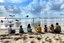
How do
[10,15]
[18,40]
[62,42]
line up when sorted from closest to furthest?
[62,42]
[18,40]
[10,15]

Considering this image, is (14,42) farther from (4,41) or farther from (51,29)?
(51,29)

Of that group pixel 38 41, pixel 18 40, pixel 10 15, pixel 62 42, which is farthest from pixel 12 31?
pixel 10 15

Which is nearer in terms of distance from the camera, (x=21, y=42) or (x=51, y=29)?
(x=21, y=42)

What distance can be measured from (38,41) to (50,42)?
0.67m

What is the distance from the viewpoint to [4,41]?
9281 mm

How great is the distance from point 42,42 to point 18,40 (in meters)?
1.49

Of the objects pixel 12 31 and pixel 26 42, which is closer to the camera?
pixel 26 42

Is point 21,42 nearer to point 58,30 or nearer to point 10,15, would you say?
point 58,30

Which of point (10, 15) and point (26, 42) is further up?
point (10, 15)

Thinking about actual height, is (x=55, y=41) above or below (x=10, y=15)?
below

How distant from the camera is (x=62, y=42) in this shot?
28.9 feet

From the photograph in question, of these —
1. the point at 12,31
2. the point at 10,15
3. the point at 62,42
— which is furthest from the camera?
the point at 10,15

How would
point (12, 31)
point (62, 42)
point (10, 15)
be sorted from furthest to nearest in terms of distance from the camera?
point (10, 15)
point (12, 31)
point (62, 42)

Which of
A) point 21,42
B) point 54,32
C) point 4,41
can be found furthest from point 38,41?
point 54,32
